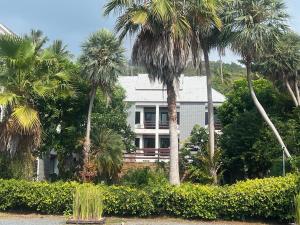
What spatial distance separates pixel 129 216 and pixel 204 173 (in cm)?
684

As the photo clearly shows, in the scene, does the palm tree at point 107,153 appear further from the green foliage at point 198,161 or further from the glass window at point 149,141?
the glass window at point 149,141

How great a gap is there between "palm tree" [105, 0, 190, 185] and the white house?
21508 millimetres

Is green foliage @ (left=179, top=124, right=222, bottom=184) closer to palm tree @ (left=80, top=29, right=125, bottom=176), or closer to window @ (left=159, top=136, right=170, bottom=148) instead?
palm tree @ (left=80, top=29, right=125, bottom=176)

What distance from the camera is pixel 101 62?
76.2 ft

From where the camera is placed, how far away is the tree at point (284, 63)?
24516 mm

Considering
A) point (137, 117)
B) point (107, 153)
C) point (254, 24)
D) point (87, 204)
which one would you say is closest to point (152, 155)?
point (137, 117)

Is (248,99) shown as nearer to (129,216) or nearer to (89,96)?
(89,96)

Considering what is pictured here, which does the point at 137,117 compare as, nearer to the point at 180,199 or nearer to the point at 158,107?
the point at 158,107

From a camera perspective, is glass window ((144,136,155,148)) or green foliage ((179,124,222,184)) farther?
glass window ((144,136,155,148))

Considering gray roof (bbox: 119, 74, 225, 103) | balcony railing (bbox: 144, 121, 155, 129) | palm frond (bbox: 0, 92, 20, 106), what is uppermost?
gray roof (bbox: 119, 74, 225, 103)

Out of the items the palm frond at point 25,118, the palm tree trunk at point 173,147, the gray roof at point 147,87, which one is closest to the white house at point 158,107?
the gray roof at point 147,87

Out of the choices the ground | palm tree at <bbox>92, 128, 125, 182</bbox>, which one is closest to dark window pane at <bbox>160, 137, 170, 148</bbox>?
palm tree at <bbox>92, 128, 125, 182</bbox>

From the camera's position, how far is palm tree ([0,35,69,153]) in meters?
16.7

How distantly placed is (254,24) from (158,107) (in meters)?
27.0
